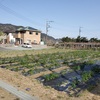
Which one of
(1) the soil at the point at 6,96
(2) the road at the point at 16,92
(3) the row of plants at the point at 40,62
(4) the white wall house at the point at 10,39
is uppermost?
(4) the white wall house at the point at 10,39

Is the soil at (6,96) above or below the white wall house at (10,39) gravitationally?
below

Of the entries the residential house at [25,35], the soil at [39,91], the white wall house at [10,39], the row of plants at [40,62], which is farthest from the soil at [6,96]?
the white wall house at [10,39]

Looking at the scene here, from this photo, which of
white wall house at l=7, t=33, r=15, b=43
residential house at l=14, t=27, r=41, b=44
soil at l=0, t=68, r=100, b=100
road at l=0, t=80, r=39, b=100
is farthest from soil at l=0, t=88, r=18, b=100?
white wall house at l=7, t=33, r=15, b=43

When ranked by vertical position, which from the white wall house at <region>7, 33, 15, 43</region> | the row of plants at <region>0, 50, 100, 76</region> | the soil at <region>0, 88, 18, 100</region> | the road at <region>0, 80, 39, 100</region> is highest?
the white wall house at <region>7, 33, 15, 43</region>

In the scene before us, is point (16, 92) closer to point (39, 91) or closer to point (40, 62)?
point (39, 91)

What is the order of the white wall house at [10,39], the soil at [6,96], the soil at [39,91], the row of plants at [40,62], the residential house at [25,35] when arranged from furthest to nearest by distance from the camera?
the residential house at [25,35] < the white wall house at [10,39] < the row of plants at [40,62] < the soil at [39,91] < the soil at [6,96]

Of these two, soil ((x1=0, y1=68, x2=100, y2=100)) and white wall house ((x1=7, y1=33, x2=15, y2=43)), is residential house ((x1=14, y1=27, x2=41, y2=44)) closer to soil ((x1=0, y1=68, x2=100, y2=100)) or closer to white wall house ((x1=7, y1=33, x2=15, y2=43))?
white wall house ((x1=7, y1=33, x2=15, y2=43))

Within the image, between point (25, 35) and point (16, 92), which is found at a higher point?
point (25, 35)

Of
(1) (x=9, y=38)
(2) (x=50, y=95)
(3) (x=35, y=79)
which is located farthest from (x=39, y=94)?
(1) (x=9, y=38)

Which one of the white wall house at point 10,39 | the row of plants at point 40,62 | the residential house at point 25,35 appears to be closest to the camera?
the row of plants at point 40,62

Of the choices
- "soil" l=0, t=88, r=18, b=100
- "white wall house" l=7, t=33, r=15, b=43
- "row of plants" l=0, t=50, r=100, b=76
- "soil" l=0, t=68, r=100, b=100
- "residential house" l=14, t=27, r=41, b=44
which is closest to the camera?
"soil" l=0, t=88, r=18, b=100

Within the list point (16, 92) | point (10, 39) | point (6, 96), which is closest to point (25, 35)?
point (10, 39)

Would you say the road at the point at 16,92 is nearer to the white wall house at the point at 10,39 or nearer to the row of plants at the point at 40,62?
the row of plants at the point at 40,62

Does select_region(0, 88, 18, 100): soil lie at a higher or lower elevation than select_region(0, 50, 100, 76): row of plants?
lower
